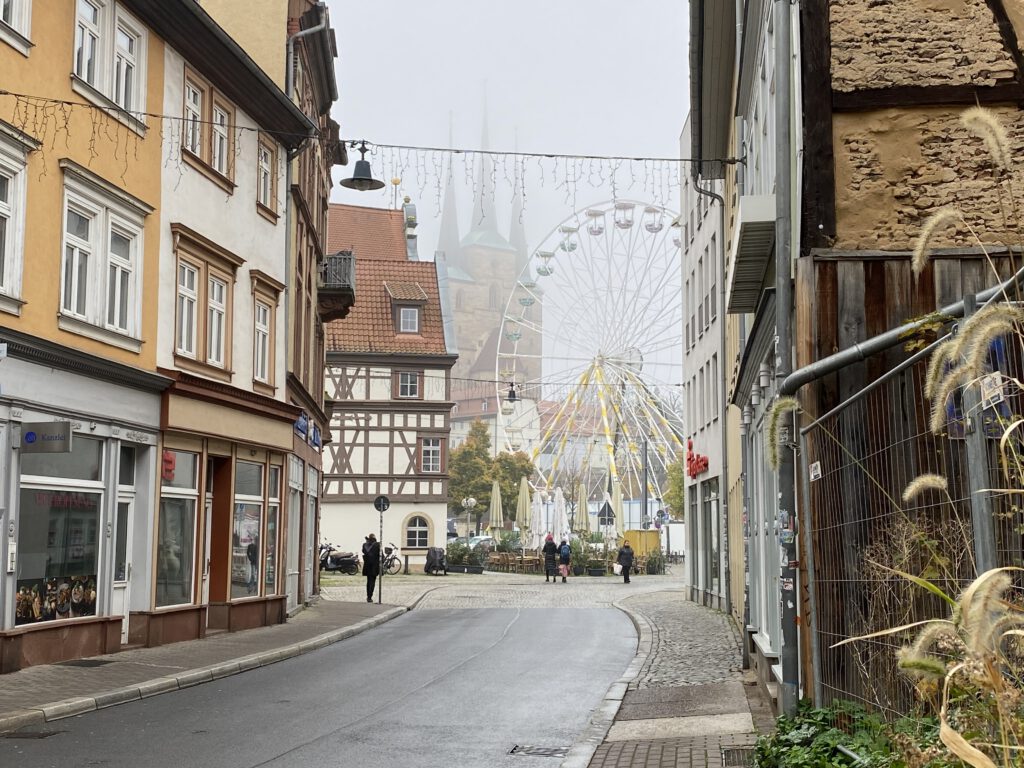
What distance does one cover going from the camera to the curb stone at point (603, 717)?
10125 mm

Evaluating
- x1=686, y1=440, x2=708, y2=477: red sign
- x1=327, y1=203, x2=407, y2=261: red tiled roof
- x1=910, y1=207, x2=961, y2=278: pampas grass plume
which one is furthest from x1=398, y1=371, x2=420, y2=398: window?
x1=910, y1=207, x2=961, y2=278: pampas grass plume

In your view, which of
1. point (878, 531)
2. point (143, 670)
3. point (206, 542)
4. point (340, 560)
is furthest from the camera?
point (340, 560)

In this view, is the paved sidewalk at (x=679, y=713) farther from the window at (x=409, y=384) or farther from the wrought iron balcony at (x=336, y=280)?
the window at (x=409, y=384)

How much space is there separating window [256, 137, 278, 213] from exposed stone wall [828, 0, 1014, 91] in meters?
16.8

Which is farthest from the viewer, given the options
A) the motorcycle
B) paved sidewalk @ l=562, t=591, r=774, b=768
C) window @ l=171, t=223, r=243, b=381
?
the motorcycle

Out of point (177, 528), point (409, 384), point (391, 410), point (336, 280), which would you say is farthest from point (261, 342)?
point (409, 384)

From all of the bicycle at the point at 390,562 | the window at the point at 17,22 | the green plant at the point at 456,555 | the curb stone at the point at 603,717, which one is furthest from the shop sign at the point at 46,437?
the green plant at the point at 456,555

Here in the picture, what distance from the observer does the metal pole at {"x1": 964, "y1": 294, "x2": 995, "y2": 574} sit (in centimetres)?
482

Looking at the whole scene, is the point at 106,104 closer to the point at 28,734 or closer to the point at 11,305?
the point at 11,305

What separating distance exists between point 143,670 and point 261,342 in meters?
10.3

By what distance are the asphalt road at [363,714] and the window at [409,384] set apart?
40565mm

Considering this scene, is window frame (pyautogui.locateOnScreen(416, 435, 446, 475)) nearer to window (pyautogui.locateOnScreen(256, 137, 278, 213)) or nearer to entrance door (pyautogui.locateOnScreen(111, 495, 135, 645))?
window (pyautogui.locateOnScreen(256, 137, 278, 213))

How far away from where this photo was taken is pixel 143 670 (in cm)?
1611

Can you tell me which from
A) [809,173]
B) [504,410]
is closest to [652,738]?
[809,173]
